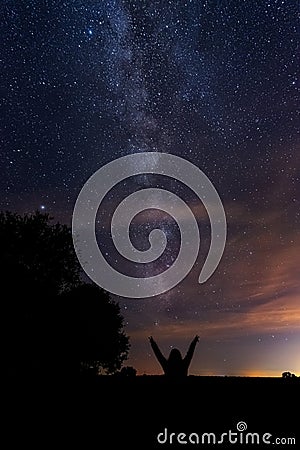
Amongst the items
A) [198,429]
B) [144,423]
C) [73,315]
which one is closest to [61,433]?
[144,423]

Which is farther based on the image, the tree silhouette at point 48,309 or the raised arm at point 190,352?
the tree silhouette at point 48,309

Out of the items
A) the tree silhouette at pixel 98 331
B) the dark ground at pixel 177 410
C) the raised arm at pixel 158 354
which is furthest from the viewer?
the tree silhouette at pixel 98 331

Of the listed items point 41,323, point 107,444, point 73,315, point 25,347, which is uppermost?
point 73,315

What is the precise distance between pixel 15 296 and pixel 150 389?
594 inches

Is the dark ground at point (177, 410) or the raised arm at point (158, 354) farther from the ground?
the raised arm at point (158, 354)

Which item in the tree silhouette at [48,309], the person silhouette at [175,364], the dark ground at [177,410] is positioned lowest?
the dark ground at [177,410]

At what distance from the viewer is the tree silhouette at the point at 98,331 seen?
28.6 m

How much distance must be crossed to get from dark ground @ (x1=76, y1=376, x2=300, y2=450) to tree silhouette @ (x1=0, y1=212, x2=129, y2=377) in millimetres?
9907

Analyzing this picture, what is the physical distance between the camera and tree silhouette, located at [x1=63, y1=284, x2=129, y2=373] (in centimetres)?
2856

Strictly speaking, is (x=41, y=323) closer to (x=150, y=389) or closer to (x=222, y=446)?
(x=150, y=389)

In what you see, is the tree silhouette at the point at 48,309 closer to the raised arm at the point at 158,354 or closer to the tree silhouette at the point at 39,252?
the tree silhouette at the point at 39,252

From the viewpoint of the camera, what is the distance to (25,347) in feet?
72.8

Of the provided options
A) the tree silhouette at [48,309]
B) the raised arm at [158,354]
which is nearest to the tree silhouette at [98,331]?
the tree silhouette at [48,309]

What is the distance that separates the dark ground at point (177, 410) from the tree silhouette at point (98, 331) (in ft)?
57.2
